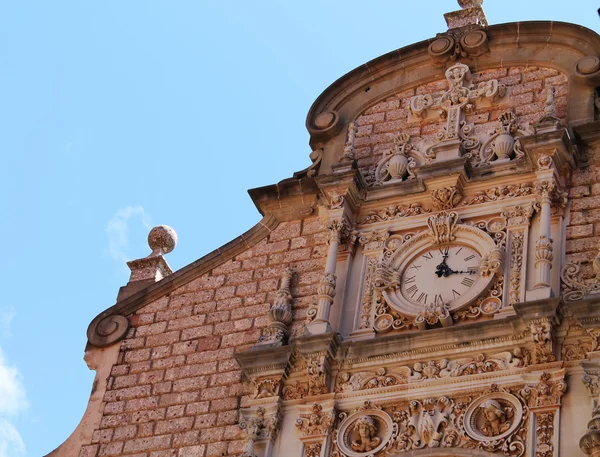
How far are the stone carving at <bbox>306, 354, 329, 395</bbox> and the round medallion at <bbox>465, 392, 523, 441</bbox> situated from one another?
159 cm

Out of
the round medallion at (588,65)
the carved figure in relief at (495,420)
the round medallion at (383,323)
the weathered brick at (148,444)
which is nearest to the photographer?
the carved figure in relief at (495,420)

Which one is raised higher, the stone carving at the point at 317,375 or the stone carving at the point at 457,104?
the stone carving at the point at 457,104

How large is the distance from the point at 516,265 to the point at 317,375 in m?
2.35

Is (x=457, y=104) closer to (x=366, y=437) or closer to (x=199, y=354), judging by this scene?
(x=199, y=354)

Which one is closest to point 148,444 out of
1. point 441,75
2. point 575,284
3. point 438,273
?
point 438,273

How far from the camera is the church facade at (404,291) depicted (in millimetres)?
14383

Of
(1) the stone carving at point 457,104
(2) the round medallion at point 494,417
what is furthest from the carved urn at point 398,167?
(2) the round medallion at point 494,417

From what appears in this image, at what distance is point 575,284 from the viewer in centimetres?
1492

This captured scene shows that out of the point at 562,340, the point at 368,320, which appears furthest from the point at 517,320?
the point at 368,320

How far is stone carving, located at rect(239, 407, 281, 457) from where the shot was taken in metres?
14.9

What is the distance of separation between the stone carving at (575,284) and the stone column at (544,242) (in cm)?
22

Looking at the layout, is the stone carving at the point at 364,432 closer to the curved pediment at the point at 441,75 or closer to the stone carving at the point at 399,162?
the stone carving at the point at 399,162

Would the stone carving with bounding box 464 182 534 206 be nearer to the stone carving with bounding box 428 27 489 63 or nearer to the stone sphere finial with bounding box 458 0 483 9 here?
the stone carving with bounding box 428 27 489 63

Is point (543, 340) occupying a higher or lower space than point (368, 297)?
lower
